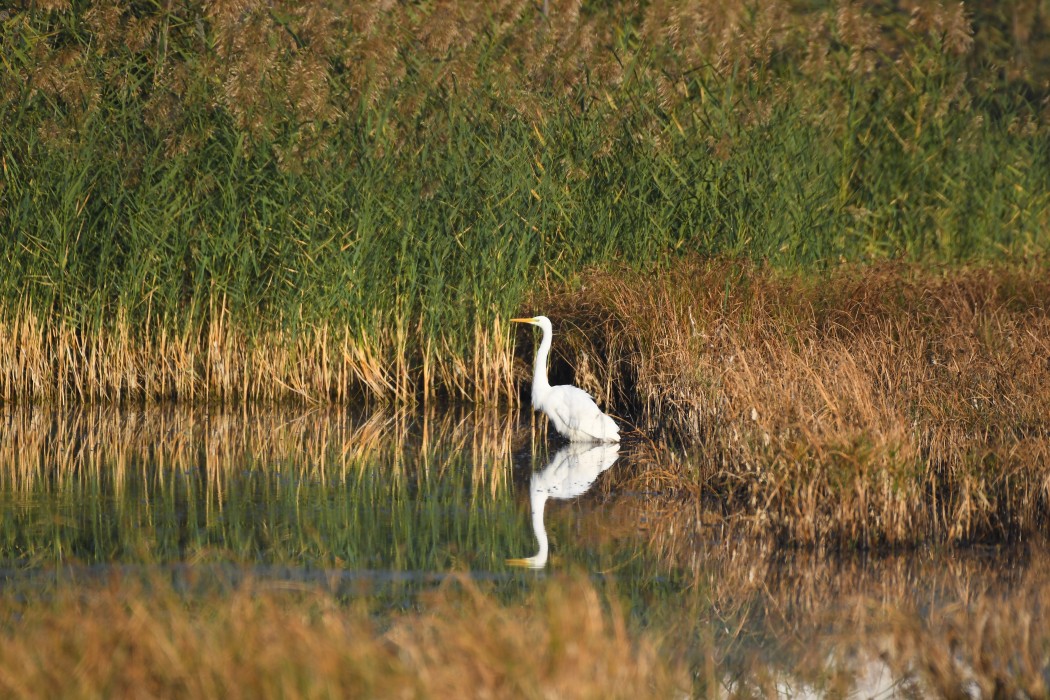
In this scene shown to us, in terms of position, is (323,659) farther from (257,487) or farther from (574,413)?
(574,413)

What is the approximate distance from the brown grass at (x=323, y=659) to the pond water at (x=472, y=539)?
64 cm

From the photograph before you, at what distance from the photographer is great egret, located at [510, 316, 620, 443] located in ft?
26.7

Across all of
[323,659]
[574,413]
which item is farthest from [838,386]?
[323,659]

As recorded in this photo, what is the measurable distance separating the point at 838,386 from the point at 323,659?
3.35m

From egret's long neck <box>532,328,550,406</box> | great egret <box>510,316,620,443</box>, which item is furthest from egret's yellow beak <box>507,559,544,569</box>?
egret's long neck <box>532,328,550,406</box>

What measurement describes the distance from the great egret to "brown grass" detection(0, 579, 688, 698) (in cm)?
430

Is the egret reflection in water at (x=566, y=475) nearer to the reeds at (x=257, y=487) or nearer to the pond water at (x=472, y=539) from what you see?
the pond water at (x=472, y=539)

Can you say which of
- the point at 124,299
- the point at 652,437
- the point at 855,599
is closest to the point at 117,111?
the point at 124,299

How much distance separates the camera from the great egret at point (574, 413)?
320 inches

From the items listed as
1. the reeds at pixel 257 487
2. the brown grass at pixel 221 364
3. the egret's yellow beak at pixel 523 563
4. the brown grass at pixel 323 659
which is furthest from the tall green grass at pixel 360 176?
the brown grass at pixel 323 659

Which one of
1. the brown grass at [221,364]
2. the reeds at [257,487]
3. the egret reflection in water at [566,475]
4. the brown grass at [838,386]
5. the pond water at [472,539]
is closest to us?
the pond water at [472,539]

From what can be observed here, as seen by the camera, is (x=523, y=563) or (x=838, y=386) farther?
(x=838, y=386)

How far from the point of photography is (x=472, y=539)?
6012 mm

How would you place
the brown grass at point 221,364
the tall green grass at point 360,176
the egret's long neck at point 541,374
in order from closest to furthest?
the egret's long neck at point 541,374 → the tall green grass at point 360,176 → the brown grass at point 221,364
